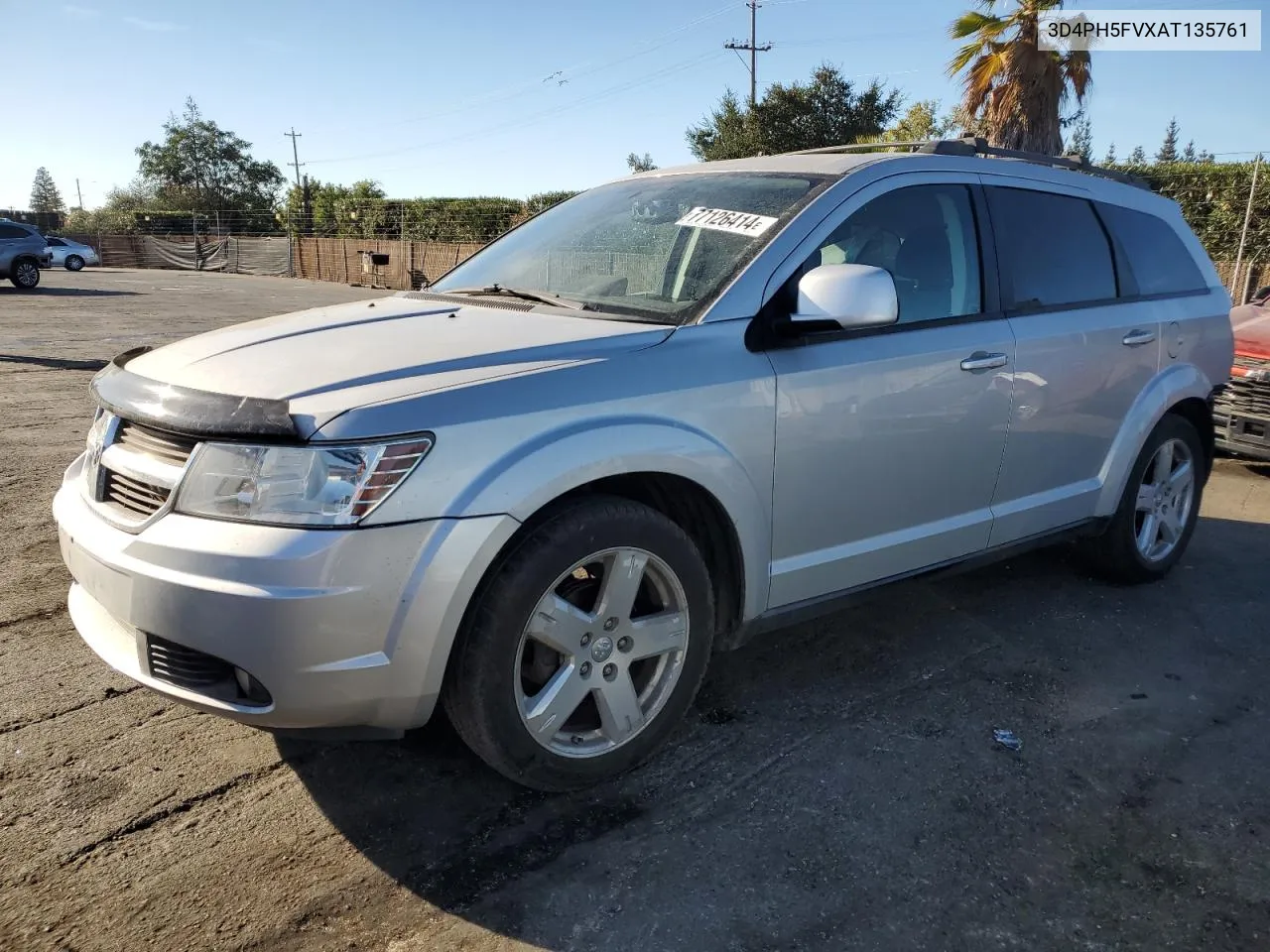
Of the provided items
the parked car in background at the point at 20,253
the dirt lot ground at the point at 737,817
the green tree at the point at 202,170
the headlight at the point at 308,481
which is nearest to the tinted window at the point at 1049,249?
the dirt lot ground at the point at 737,817

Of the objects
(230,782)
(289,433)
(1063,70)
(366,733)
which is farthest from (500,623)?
(1063,70)

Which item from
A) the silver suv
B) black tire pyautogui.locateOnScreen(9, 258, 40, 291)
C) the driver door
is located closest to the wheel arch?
the silver suv

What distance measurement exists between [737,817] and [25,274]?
89.4 feet

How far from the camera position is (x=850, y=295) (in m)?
2.85

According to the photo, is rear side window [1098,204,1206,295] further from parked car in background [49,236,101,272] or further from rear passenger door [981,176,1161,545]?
parked car in background [49,236,101,272]

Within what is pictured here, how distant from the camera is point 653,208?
3541 mm

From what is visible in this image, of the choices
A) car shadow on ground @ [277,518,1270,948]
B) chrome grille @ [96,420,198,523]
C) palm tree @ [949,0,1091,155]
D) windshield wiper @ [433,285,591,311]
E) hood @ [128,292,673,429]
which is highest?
palm tree @ [949,0,1091,155]

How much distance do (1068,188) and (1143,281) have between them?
1.98 feet

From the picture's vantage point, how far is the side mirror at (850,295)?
112 inches

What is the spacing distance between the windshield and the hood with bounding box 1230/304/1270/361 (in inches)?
180

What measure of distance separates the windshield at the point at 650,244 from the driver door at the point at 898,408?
0.83 ft

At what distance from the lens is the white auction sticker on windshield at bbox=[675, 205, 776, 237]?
312 cm

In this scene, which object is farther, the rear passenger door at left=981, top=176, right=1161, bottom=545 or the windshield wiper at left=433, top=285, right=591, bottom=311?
the rear passenger door at left=981, top=176, right=1161, bottom=545

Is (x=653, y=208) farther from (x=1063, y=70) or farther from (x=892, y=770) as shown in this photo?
(x=1063, y=70)
